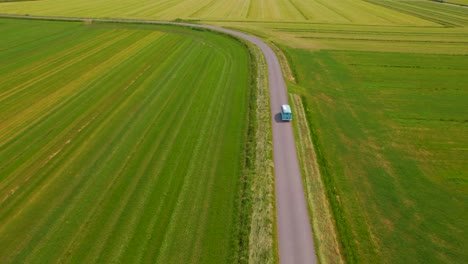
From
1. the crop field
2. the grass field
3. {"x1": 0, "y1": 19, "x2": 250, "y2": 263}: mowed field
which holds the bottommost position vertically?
the grass field

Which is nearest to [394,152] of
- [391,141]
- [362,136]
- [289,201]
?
[391,141]

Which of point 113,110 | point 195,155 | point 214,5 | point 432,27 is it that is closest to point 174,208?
point 195,155

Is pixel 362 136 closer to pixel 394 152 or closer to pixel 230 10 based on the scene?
pixel 394 152

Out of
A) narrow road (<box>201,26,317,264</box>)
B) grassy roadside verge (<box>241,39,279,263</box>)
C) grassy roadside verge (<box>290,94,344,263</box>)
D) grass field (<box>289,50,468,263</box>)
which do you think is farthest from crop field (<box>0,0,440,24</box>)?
grassy roadside verge (<box>290,94,344,263</box>)

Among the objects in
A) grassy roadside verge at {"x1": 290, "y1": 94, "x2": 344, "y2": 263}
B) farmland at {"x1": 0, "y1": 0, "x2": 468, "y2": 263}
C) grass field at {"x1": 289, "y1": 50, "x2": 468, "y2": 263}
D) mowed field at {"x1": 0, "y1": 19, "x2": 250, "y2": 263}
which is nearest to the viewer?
grassy roadside verge at {"x1": 290, "y1": 94, "x2": 344, "y2": 263}

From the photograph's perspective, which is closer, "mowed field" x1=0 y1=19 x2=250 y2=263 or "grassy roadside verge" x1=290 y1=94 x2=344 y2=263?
"grassy roadside verge" x1=290 y1=94 x2=344 y2=263

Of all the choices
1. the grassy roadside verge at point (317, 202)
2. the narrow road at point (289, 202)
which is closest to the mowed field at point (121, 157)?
the narrow road at point (289, 202)

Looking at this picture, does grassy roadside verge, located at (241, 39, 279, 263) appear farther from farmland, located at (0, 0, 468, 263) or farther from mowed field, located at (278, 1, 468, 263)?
mowed field, located at (278, 1, 468, 263)
